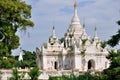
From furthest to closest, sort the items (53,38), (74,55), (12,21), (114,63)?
(53,38) → (74,55) → (12,21) → (114,63)

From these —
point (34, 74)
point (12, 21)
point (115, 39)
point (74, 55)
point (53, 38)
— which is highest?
point (53, 38)

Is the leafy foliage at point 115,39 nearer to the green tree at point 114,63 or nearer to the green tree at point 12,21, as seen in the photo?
the green tree at point 114,63

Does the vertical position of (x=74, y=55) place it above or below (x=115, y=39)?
above

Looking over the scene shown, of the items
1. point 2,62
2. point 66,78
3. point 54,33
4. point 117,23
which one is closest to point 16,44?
point 2,62

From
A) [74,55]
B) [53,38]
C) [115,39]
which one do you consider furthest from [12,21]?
[53,38]

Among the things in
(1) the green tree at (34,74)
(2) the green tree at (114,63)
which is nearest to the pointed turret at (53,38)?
(1) the green tree at (34,74)

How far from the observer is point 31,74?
1289 inches

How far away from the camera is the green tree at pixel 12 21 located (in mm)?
31469

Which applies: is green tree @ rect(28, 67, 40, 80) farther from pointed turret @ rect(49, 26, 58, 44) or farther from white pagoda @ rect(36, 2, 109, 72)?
pointed turret @ rect(49, 26, 58, 44)

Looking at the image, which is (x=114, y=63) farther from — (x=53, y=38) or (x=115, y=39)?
(x=53, y=38)

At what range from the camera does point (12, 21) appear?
107 ft

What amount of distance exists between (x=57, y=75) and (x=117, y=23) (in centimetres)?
962

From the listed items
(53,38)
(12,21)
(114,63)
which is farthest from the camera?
(53,38)

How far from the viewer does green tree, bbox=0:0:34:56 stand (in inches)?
1239
